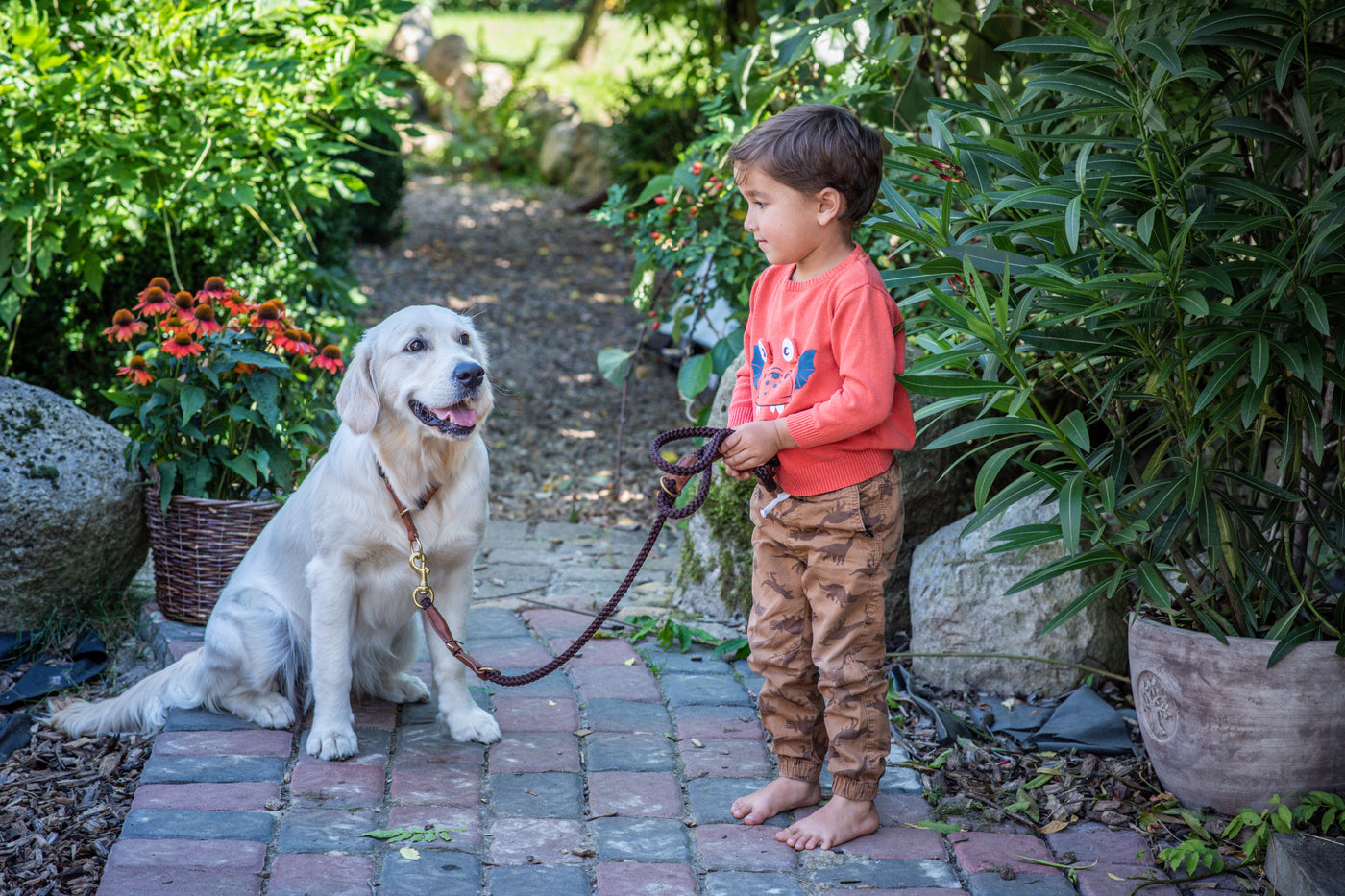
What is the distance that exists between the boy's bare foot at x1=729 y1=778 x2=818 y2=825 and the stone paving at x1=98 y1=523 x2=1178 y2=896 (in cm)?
4

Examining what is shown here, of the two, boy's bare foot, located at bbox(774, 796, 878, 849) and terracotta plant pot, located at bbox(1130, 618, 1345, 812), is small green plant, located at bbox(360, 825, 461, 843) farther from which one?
terracotta plant pot, located at bbox(1130, 618, 1345, 812)

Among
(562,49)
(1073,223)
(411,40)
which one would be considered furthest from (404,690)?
(411,40)

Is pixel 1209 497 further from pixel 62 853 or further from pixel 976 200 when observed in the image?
pixel 62 853

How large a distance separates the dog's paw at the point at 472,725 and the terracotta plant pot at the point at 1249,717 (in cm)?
185

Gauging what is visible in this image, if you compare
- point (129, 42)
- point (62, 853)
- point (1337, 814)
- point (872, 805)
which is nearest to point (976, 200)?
point (872, 805)

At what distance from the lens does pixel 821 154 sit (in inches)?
99.2

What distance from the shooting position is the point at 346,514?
3.07 meters

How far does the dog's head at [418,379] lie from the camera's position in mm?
2967

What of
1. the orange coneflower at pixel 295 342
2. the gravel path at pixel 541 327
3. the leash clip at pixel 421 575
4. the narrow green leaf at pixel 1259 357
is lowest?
the gravel path at pixel 541 327

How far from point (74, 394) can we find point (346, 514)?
3324 mm

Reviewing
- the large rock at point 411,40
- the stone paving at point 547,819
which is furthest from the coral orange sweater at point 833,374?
the large rock at point 411,40

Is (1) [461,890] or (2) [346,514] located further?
(2) [346,514]

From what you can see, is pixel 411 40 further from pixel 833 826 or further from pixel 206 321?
pixel 833 826

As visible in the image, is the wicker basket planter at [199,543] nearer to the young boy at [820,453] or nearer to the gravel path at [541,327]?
the gravel path at [541,327]
